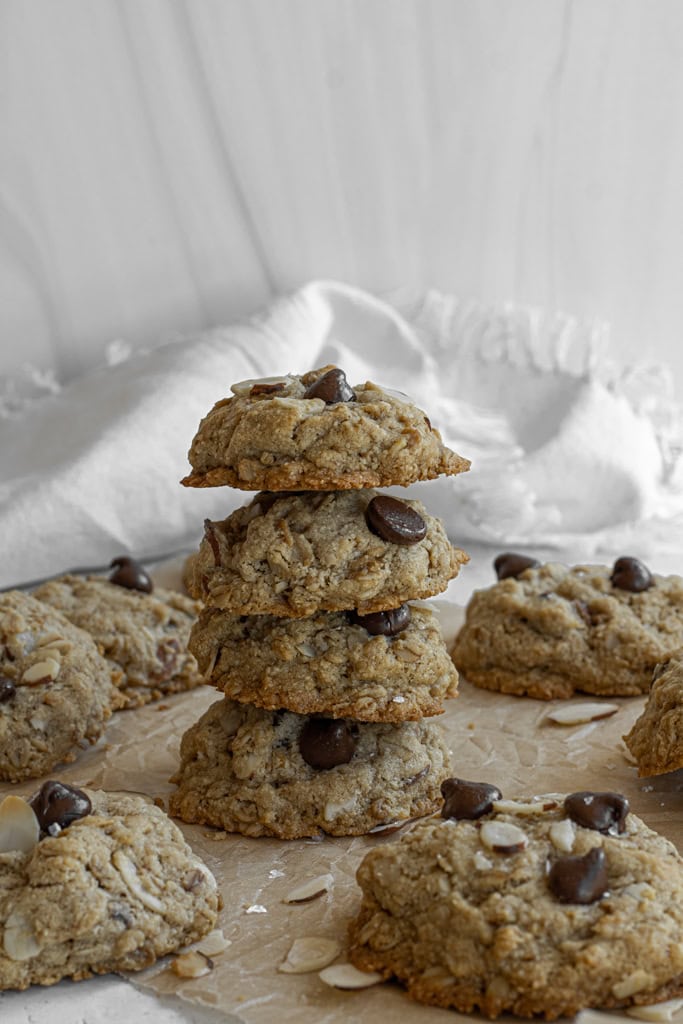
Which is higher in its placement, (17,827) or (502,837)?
(17,827)

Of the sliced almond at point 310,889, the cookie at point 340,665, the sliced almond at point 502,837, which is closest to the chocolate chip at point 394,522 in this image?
the cookie at point 340,665

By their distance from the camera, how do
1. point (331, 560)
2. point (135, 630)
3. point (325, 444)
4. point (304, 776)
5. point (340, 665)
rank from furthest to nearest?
point (135, 630) → point (304, 776) → point (340, 665) → point (331, 560) → point (325, 444)

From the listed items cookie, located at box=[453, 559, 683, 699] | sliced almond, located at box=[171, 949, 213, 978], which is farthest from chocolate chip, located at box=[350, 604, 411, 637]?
cookie, located at box=[453, 559, 683, 699]

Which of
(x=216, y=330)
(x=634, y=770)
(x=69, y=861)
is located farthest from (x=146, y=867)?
(x=216, y=330)

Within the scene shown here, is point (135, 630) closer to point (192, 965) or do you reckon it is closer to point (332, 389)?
point (332, 389)

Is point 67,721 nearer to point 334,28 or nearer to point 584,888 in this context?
point 584,888

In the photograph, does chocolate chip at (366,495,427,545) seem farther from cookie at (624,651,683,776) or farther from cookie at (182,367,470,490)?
cookie at (624,651,683,776)

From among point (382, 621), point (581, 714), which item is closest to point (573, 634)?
point (581, 714)
